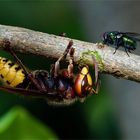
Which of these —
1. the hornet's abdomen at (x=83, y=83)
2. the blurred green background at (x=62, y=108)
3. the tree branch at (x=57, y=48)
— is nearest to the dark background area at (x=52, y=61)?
the blurred green background at (x=62, y=108)

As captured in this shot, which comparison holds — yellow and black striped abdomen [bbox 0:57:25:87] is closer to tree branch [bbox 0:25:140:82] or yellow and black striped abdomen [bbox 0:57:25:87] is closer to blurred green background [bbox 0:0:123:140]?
tree branch [bbox 0:25:140:82]

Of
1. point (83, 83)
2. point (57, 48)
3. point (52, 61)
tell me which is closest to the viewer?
point (57, 48)

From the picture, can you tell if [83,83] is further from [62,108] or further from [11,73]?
[62,108]

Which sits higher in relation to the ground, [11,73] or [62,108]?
[11,73]

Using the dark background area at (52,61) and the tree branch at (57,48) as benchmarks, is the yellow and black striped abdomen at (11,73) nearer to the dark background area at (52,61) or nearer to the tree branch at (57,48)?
the tree branch at (57,48)

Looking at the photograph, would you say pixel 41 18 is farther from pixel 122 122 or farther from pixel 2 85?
pixel 2 85

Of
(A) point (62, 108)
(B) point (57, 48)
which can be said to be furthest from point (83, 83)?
(A) point (62, 108)
